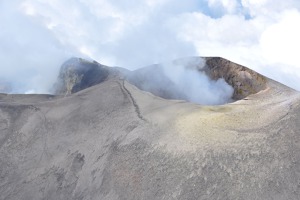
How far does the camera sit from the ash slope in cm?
2167

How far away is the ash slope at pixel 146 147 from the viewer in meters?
21.7

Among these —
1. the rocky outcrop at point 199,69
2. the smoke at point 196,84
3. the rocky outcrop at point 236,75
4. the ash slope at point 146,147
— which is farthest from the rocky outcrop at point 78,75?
the ash slope at point 146,147

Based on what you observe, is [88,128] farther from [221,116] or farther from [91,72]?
[91,72]

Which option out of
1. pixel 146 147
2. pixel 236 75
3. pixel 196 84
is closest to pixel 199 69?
pixel 196 84

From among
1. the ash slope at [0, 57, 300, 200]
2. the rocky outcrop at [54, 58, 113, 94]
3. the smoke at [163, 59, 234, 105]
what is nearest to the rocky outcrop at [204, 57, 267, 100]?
the smoke at [163, 59, 234, 105]

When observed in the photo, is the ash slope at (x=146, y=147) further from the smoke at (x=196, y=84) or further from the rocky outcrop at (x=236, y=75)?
the smoke at (x=196, y=84)

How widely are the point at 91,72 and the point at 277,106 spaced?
24.8 m

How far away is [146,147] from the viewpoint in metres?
24.6

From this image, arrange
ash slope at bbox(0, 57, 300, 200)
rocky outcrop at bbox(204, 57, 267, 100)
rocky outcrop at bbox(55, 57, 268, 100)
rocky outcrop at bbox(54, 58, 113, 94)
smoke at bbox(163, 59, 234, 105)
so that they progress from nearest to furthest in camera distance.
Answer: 1. ash slope at bbox(0, 57, 300, 200)
2. rocky outcrop at bbox(204, 57, 267, 100)
3. rocky outcrop at bbox(55, 57, 268, 100)
4. smoke at bbox(163, 59, 234, 105)
5. rocky outcrop at bbox(54, 58, 113, 94)

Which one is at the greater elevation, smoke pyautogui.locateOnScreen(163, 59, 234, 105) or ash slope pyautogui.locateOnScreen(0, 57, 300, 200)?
smoke pyautogui.locateOnScreen(163, 59, 234, 105)

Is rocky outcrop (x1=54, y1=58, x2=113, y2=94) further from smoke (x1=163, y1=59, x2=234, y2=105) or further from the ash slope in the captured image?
the ash slope

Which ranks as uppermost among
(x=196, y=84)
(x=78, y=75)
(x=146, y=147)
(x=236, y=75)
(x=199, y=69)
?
(x=78, y=75)

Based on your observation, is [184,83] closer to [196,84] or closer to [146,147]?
[196,84]

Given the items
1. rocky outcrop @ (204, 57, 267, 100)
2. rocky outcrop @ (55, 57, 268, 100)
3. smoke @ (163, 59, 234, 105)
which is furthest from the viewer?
smoke @ (163, 59, 234, 105)
